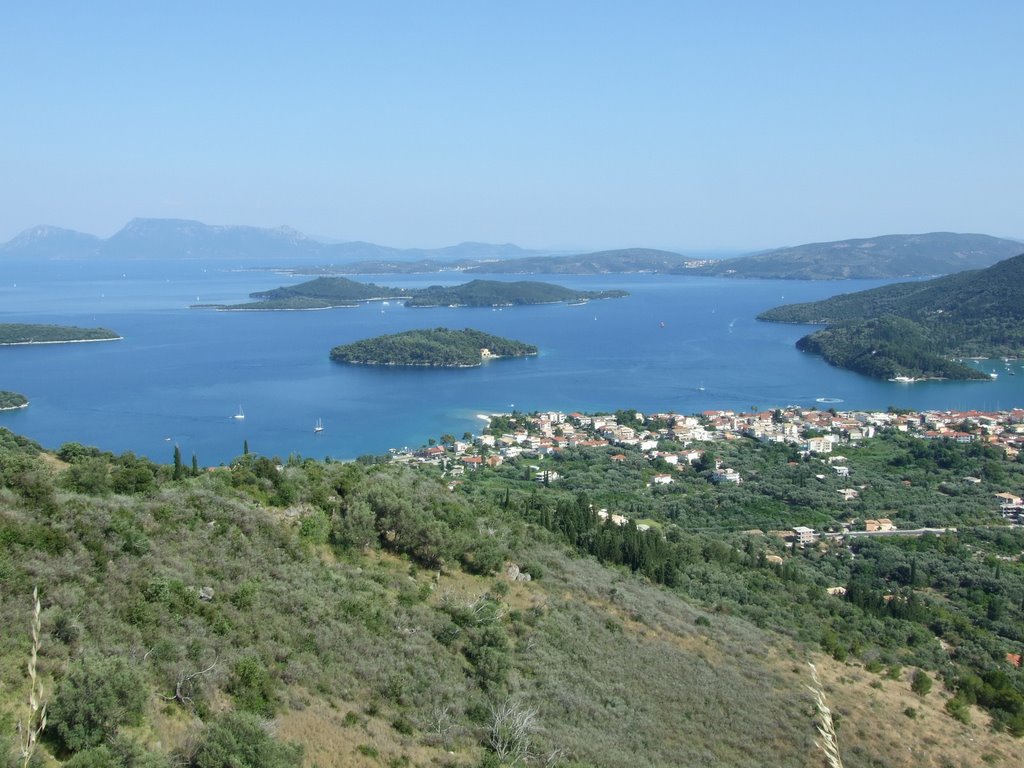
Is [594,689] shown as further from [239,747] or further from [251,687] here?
[239,747]

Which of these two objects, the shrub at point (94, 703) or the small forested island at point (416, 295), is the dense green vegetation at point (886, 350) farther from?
the shrub at point (94, 703)

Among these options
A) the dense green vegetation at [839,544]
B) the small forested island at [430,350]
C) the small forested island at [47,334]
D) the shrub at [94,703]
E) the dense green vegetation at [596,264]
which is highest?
the dense green vegetation at [596,264]

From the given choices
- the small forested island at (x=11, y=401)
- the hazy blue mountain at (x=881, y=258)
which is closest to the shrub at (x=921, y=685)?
the small forested island at (x=11, y=401)

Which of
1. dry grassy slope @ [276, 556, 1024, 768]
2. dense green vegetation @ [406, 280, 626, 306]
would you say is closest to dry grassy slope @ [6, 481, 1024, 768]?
dry grassy slope @ [276, 556, 1024, 768]

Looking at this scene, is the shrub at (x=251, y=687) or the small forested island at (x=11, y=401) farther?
the small forested island at (x=11, y=401)

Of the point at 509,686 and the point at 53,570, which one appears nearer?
the point at 53,570

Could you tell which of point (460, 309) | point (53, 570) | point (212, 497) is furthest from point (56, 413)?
point (460, 309)

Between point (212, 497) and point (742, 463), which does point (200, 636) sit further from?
point (742, 463)
